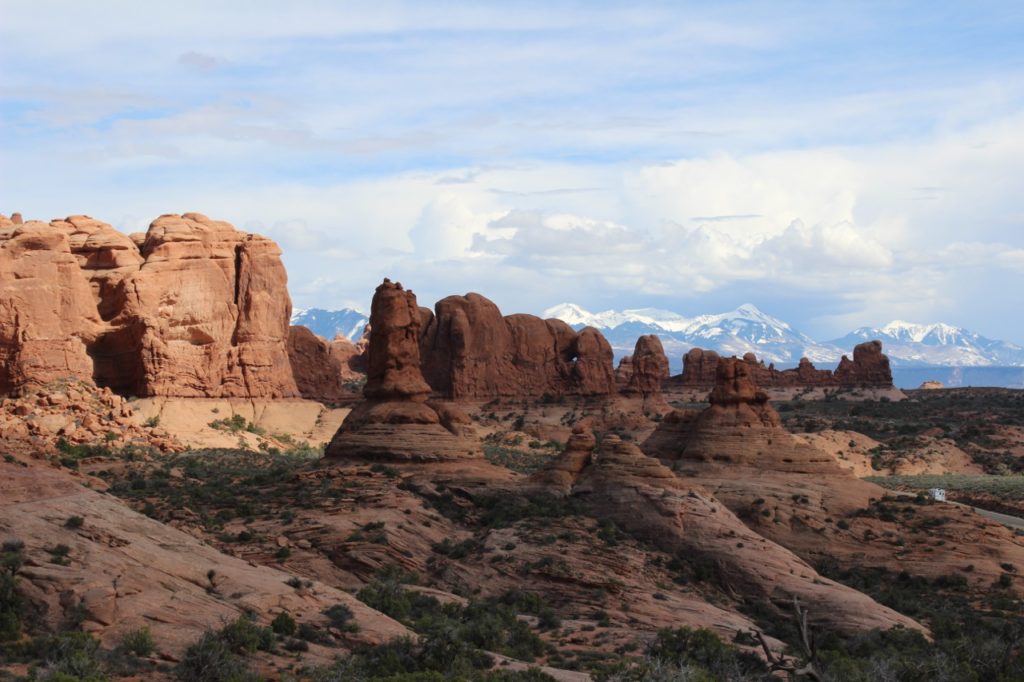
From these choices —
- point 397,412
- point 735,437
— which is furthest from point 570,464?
point 735,437

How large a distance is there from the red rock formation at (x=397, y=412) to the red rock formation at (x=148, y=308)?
2010 cm

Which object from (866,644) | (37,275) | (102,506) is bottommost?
(866,644)

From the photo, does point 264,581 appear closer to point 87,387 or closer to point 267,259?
point 87,387

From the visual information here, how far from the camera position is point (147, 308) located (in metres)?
69.1

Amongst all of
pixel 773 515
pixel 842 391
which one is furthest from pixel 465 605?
pixel 842 391

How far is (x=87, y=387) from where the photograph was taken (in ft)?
203

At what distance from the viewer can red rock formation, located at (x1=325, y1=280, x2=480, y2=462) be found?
150 feet

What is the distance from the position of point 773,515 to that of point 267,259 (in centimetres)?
3957

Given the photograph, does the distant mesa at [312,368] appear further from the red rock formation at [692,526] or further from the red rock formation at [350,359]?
the red rock formation at [692,526]

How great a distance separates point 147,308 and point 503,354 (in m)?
32.7

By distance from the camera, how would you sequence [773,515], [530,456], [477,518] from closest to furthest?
[477,518], [773,515], [530,456]

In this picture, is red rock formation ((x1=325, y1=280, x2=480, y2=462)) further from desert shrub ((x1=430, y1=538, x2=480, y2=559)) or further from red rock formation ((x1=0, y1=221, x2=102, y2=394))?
red rock formation ((x1=0, y1=221, x2=102, y2=394))

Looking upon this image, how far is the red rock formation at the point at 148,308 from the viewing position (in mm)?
62400

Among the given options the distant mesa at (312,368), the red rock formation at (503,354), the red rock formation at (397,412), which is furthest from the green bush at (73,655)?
the red rock formation at (503,354)
